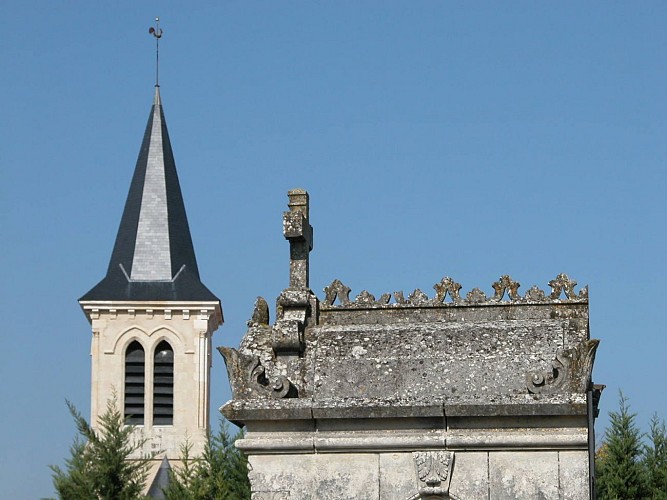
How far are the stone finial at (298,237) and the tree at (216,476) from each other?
19953 millimetres

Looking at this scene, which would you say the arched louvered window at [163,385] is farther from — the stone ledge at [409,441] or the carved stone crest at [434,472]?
the carved stone crest at [434,472]

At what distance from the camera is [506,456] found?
11.0 metres

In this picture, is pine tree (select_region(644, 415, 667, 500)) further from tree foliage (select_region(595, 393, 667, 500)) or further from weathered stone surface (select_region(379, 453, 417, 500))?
weathered stone surface (select_region(379, 453, 417, 500))

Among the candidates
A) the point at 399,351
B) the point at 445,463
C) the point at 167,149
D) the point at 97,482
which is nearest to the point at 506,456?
the point at 445,463

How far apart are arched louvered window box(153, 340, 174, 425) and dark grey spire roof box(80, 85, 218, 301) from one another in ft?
7.48

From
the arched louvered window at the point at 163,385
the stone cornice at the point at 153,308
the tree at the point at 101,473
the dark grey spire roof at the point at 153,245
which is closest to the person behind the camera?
the tree at the point at 101,473

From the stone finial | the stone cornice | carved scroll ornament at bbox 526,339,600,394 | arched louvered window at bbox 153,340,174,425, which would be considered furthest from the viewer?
arched louvered window at bbox 153,340,174,425

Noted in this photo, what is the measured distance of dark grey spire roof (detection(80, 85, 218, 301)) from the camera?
196 feet

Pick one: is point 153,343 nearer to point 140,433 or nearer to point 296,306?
point 140,433

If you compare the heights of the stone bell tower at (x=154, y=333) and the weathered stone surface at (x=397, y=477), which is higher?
the stone bell tower at (x=154, y=333)

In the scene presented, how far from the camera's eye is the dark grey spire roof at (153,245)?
59656 mm

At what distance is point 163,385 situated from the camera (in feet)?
197

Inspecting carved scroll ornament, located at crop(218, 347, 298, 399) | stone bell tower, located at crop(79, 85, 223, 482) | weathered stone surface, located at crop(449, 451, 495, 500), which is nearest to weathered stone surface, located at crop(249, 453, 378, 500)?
carved scroll ornament, located at crop(218, 347, 298, 399)

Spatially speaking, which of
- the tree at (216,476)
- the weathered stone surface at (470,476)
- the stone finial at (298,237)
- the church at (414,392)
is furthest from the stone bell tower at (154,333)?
the weathered stone surface at (470,476)
